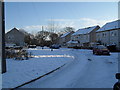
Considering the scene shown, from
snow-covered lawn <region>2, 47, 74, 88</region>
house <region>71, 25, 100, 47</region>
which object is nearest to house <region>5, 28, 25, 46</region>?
house <region>71, 25, 100, 47</region>

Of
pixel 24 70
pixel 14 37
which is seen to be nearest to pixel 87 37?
pixel 14 37

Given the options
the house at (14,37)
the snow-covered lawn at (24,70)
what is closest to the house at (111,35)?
the snow-covered lawn at (24,70)

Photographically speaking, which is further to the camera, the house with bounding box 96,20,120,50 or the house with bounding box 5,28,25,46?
the house with bounding box 5,28,25,46

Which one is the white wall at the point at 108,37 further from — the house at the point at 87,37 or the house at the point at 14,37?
the house at the point at 14,37

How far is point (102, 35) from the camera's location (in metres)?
46.2

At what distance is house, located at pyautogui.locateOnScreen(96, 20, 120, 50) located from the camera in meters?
38.8

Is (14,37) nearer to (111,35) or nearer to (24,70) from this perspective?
(111,35)

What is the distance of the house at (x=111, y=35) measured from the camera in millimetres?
38781

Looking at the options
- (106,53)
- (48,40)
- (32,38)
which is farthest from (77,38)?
(106,53)

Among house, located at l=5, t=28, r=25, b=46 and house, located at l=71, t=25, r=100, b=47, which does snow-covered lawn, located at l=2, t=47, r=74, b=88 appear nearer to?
house, located at l=71, t=25, r=100, b=47

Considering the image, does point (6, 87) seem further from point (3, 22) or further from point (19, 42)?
point (19, 42)

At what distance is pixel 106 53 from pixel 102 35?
2481 cm

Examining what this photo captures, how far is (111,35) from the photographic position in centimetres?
4150

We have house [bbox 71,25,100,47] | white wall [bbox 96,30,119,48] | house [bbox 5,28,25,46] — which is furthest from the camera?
house [bbox 5,28,25,46]
